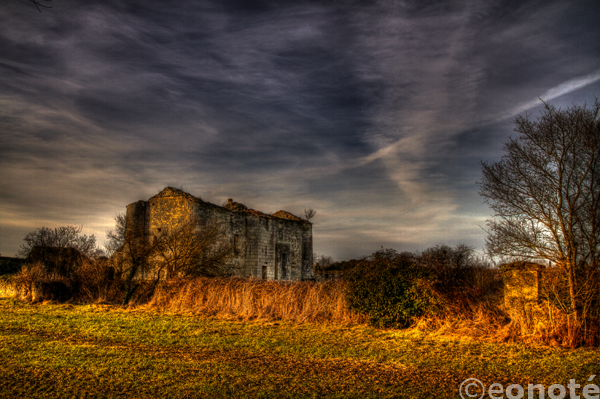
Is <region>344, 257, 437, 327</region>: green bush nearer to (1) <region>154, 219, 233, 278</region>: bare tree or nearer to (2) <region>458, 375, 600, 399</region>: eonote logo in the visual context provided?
(2) <region>458, 375, 600, 399</region>: eonote logo

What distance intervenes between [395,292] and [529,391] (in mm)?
5490

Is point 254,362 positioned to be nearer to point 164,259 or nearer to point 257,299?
point 257,299

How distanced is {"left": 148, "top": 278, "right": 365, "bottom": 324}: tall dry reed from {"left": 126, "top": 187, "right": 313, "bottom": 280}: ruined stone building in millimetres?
13046

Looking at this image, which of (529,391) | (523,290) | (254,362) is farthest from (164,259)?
(529,391)

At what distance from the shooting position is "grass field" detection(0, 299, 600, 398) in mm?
5449

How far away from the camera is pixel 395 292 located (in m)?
11.1

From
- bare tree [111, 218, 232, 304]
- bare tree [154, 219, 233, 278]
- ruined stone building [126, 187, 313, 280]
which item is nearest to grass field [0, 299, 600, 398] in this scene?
bare tree [111, 218, 232, 304]

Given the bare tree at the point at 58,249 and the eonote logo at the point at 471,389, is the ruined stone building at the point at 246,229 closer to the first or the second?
the bare tree at the point at 58,249

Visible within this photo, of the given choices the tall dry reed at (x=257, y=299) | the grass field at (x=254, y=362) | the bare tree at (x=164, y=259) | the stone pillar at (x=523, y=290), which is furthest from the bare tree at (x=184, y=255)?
the stone pillar at (x=523, y=290)

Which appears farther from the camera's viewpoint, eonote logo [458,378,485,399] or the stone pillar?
the stone pillar

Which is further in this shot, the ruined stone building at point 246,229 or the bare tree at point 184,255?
the ruined stone building at point 246,229

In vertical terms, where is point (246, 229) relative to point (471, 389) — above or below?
above

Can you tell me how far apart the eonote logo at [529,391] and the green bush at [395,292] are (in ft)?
15.6

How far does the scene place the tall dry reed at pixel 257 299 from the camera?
1280 centimetres
